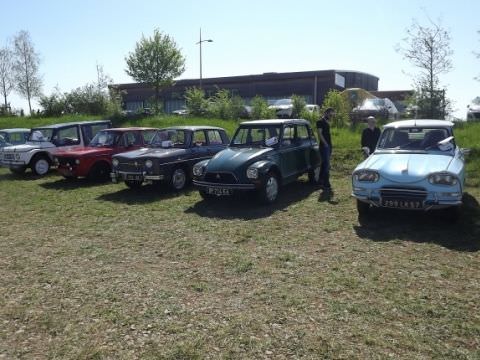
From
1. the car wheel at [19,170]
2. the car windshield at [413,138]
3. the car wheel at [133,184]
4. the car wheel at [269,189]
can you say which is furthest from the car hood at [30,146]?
the car windshield at [413,138]

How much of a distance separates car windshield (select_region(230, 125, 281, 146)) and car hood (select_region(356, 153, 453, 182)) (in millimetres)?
2545

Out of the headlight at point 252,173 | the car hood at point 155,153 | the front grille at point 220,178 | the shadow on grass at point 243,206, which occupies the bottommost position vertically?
the shadow on grass at point 243,206

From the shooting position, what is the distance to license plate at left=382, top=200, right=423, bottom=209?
6469mm

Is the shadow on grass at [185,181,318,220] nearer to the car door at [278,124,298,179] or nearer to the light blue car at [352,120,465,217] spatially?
the car door at [278,124,298,179]

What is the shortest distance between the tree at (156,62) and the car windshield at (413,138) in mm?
23702

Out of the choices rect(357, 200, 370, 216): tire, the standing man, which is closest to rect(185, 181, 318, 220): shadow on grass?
the standing man

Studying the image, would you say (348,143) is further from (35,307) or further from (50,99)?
(50,99)

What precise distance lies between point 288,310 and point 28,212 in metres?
6.57

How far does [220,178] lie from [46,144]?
295 inches

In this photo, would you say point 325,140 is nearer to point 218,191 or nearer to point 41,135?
point 218,191

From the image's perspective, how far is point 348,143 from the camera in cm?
1619

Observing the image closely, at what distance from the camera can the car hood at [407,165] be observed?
660 centimetres

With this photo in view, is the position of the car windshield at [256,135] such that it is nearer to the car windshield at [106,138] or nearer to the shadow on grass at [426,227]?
the shadow on grass at [426,227]

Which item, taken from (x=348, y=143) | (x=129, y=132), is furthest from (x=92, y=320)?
(x=348, y=143)
